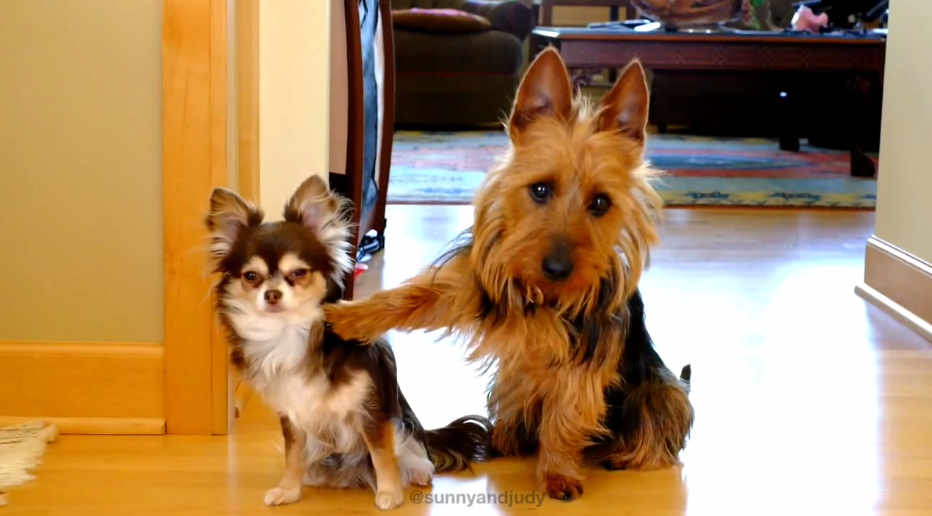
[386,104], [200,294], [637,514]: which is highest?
[386,104]

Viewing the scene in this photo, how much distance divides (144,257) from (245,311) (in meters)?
0.56

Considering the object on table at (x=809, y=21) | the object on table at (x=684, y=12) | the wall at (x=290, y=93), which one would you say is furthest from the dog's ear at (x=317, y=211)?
the object on table at (x=809, y=21)

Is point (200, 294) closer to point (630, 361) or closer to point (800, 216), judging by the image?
point (630, 361)

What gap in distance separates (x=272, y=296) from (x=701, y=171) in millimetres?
5033

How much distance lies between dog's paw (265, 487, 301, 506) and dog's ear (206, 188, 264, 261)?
44 centimetres

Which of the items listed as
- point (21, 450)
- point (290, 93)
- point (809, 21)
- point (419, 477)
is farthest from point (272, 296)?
point (809, 21)

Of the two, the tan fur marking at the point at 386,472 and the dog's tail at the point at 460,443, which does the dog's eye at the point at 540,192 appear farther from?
the dog's tail at the point at 460,443

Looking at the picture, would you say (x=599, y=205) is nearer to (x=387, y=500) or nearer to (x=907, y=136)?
(x=387, y=500)

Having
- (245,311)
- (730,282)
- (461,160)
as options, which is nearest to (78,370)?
(245,311)

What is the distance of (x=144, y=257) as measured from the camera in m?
2.29

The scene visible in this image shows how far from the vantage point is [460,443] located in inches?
87.8

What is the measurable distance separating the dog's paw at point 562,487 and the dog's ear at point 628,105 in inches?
25.5

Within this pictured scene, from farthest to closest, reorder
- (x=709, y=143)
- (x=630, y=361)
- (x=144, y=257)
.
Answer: (x=709, y=143), (x=144, y=257), (x=630, y=361)

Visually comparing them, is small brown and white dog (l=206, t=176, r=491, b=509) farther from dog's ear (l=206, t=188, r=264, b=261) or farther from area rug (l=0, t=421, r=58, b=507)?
area rug (l=0, t=421, r=58, b=507)
